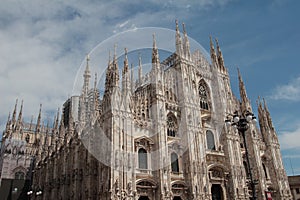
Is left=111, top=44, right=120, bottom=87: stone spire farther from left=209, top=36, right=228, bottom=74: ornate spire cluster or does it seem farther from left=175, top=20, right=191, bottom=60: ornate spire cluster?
left=209, top=36, right=228, bottom=74: ornate spire cluster

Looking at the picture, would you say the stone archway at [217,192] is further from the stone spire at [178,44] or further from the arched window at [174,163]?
the stone spire at [178,44]

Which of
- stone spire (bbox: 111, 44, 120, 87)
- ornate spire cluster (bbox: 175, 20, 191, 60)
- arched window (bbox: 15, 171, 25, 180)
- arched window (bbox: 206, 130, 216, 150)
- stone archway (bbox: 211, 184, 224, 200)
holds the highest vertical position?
ornate spire cluster (bbox: 175, 20, 191, 60)

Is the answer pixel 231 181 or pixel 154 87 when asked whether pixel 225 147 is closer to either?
pixel 231 181

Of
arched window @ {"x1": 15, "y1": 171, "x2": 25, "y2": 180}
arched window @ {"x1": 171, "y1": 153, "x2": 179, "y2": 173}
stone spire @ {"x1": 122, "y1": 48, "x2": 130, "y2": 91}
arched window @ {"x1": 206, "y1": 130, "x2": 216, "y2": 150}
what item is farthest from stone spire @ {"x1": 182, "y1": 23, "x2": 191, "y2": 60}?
arched window @ {"x1": 15, "y1": 171, "x2": 25, "y2": 180}

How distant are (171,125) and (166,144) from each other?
13.2 feet

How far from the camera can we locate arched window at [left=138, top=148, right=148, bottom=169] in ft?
92.9

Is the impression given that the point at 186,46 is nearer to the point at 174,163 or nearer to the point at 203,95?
the point at 203,95

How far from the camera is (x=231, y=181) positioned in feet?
111

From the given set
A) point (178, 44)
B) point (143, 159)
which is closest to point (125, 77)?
point (143, 159)

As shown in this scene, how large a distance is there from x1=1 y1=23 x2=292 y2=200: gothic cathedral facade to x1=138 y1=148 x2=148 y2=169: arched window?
0.35ft

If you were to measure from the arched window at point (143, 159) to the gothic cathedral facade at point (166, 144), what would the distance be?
107 millimetres

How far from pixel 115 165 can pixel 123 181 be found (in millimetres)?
1724

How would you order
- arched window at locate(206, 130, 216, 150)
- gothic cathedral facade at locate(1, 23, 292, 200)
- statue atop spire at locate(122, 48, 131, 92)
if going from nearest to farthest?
gothic cathedral facade at locate(1, 23, 292, 200), statue atop spire at locate(122, 48, 131, 92), arched window at locate(206, 130, 216, 150)

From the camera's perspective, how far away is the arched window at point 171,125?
3256cm
